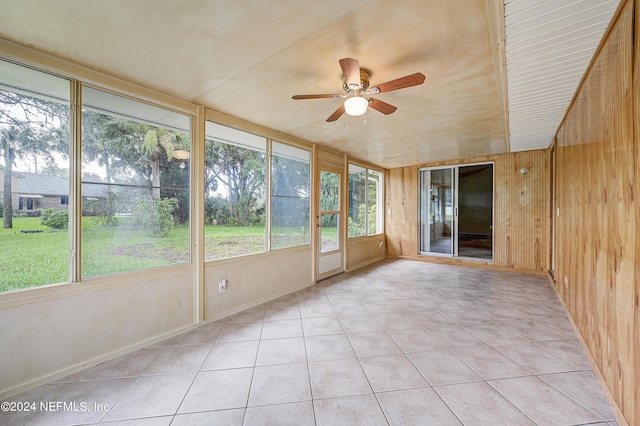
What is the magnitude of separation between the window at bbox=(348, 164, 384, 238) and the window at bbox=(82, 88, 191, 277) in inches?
135

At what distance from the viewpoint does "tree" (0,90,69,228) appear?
1.74m

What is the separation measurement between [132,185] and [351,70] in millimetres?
2178

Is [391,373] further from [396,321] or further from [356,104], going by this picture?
[356,104]

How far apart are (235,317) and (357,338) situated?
1.45 m

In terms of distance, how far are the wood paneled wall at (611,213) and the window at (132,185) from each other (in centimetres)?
337

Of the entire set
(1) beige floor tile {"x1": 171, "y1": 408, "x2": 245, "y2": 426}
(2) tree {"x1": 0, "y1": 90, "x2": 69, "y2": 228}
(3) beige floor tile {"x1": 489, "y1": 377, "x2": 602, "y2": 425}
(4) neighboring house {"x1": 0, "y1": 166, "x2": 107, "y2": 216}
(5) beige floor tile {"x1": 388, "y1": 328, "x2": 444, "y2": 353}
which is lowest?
(5) beige floor tile {"x1": 388, "y1": 328, "x2": 444, "y2": 353}

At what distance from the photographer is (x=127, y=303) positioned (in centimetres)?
224

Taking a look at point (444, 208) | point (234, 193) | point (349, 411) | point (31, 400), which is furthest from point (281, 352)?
point (444, 208)

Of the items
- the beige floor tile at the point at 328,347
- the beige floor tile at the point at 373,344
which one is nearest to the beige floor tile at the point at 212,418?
the beige floor tile at the point at 328,347

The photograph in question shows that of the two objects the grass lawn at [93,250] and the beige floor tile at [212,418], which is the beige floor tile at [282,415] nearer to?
the beige floor tile at [212,418]

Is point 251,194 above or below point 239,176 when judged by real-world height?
below

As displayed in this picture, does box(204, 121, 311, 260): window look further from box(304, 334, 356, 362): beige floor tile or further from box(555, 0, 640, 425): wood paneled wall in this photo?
box(555, 0, 640, 425): wood paneled wall

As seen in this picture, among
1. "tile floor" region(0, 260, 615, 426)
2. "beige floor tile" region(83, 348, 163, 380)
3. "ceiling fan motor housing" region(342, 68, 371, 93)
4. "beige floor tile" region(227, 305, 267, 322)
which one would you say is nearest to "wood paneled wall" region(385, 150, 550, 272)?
"tile floor" region(0, 260, 615, 426)

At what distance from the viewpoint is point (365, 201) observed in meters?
5.95
